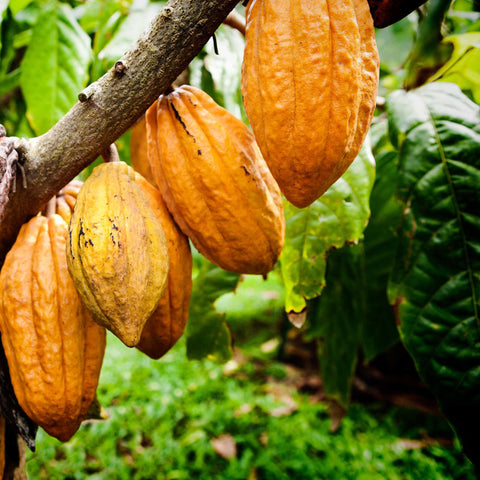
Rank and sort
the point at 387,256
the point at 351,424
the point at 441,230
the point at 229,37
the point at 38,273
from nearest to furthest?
the point at 38,273 < the point at 441,230 < the point at 229,37 < the point at 387,256 < the point at 351,424

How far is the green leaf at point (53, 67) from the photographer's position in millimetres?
1088

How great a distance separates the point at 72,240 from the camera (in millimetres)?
642

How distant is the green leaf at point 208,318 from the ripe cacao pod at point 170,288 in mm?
355

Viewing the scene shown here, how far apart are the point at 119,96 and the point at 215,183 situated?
7.6 inches

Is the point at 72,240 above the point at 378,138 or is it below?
above

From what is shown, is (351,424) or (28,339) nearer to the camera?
(28,339)

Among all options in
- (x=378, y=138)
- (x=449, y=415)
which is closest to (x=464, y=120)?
(x=378, y=138)

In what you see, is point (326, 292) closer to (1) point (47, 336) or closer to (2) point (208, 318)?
(2) point (208, 318)

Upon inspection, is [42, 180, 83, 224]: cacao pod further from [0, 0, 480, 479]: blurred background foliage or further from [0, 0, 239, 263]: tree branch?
[0, 0, 480, 479]: blurred background foliage

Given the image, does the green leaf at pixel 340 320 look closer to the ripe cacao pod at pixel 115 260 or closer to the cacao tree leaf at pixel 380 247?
the cacao tree leaf at pixel 380 247

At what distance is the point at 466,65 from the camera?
1013 mm

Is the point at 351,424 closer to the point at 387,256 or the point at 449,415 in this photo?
the point at 387,256

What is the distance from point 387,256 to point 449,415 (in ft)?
2.29

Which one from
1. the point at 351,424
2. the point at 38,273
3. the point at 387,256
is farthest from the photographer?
the point at 351,424
